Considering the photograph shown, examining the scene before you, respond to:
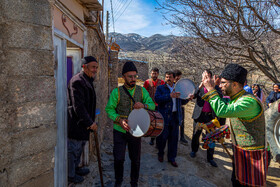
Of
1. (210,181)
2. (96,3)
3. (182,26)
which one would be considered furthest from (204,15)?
(210,181)

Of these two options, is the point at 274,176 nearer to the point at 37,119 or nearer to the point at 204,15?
the point at 204,15

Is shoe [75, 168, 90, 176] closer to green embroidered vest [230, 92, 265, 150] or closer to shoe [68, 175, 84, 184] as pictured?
shoe [68, 175, 84, 184]

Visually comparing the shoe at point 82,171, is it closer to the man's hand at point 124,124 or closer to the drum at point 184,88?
the man's hand at point 124,124

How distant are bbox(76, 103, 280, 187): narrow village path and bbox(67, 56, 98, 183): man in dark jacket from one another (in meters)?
0.64

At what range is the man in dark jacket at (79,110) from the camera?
2.58 meters

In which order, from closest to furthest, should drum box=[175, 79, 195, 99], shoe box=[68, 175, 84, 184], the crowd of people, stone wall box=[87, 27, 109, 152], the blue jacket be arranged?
the crowd of people
shoe box=[68, 175, 84, 184]
drum box=[175, 79, 195, 99]
stone wall box=[87, 27, 109, 152]
the blue jacket

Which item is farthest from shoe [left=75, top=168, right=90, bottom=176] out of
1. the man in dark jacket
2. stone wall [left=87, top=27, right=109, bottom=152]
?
stone wall [left=87, top=27, right=109, bottom=152]

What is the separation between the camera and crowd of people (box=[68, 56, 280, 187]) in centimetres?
211

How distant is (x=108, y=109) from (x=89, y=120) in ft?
1.09

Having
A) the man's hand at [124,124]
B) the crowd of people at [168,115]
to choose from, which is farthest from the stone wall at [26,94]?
the man's hand at [124,124]

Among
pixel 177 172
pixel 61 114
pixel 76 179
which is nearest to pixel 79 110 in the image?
pixel 61 114

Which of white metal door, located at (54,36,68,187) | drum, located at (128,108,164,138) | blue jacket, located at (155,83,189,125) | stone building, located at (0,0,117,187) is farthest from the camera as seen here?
blue jacket, located at (155,83,189,125)

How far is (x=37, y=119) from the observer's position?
175 centimetres

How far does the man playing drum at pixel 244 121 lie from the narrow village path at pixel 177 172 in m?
1.44
